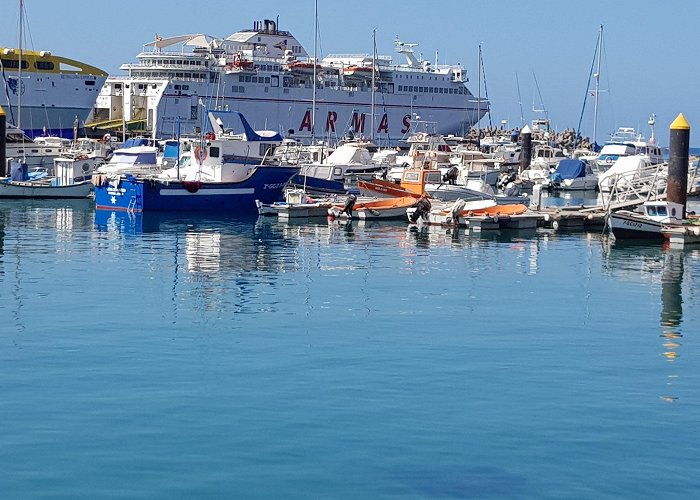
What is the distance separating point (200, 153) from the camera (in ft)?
157

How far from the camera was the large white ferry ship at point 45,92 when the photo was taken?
88625 millimetres

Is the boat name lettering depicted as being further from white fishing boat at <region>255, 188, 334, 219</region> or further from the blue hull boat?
white fishing boat at <region>255, 188, 334, 219</region>

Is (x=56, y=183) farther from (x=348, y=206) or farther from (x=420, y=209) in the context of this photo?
(x=420, y=209)

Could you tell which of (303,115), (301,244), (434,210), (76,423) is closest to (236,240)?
(301,244)

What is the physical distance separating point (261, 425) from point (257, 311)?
894 cm

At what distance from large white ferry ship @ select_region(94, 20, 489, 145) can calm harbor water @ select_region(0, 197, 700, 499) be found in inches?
2420

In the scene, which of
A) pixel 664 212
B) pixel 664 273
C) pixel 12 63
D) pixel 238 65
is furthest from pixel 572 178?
pixel 12 63

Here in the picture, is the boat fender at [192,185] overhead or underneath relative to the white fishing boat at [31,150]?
underneath

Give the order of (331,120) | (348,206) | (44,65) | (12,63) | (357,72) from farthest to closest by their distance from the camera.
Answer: (357,72) < (331,120) < (44,65) < (12,63) < (348,206)

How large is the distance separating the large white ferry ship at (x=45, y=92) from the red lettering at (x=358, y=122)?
23.4 metres

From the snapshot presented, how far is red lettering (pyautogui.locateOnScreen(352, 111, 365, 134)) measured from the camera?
105 metres

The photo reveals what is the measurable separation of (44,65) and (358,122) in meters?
28.6

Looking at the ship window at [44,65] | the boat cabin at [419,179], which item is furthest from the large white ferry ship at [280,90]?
the boat cabin at [419,179]

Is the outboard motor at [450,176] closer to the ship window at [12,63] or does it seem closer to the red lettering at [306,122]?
the ship window at [12,63]
